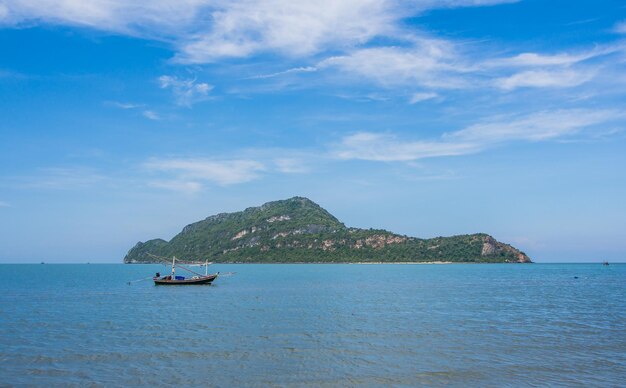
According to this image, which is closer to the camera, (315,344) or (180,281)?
(315,344)

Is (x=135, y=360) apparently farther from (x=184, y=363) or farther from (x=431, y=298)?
(x=431, y=298)

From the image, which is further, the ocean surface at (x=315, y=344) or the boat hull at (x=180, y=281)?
the boat hull at (x=180, y=281)

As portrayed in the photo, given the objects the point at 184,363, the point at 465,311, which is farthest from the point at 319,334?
the point at 465,311

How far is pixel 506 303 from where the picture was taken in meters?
56.0

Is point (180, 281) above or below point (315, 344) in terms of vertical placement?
above

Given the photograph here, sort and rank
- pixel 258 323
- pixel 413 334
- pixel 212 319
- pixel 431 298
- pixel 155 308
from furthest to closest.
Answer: pixel 431 298
pixel 155 308
pixel 212 319
pixel 258 323
pixel 413 334

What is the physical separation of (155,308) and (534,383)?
132 feet

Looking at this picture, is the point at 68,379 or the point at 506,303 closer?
the point at 68,379

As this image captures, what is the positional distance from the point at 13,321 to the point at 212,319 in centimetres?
1657

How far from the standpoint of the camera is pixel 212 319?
42969 millimetres

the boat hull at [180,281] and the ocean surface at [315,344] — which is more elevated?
the boat hull at [180,281]

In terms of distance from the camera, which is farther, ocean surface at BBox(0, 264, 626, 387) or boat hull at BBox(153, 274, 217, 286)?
boat hull at BBox(153, 274, 217, 286)

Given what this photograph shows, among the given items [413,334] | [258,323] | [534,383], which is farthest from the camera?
[258,323]

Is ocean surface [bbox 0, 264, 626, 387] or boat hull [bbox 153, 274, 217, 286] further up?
boat hull [bbox 153, 274, 217, 286]
